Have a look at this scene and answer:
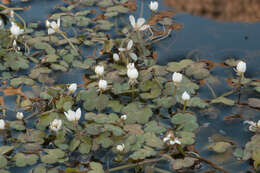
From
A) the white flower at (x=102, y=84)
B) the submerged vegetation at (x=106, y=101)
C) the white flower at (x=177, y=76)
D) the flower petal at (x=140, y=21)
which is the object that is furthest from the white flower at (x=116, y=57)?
the white flower at (x=177, y=76)

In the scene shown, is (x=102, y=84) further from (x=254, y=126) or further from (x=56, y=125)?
(x=254, y=126)

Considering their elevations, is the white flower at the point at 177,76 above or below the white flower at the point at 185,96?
above

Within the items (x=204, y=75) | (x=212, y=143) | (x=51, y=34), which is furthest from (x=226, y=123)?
(x=51, y=34)

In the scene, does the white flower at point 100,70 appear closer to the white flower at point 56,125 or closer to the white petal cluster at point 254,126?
the white flower at point 56,125

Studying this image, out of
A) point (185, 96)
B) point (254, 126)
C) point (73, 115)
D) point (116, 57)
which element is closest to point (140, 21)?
point (116, 57)

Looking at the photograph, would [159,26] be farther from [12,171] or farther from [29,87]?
[12,171]

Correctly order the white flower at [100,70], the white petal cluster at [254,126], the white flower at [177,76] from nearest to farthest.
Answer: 1. the white petal cluster at [254,126]
2. the white flower at [177,76]
3. the white flower at [100,70]

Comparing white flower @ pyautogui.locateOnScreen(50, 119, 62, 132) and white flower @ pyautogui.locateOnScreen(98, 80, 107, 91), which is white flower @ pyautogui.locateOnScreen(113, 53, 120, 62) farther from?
white flower @ pyautogui.locateOnScreen(50, 119, 62, 132)

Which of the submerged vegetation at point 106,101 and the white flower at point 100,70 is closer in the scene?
the submerged vegetation at point 106,101

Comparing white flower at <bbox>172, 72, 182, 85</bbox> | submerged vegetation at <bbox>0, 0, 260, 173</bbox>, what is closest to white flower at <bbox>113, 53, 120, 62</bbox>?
submerged vegetation at <bbox>0, 0, 260, 173</bbox>
